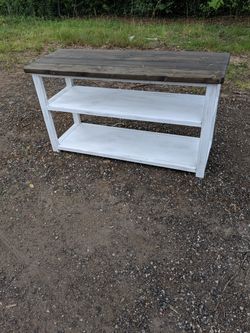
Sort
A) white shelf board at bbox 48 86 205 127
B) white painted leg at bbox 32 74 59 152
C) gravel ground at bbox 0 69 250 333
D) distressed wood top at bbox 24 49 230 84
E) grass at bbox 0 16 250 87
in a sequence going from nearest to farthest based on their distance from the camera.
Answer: gravel ground at bbox 0 69 250 333 < distressed wood top at bbox 24 49 230 84 < white shelf board at bbox 48 86 205 127 < white painted leg at bbox 32 74 59 152 < grass at bbox 0 16 250 87

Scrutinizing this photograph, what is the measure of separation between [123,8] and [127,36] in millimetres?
2173

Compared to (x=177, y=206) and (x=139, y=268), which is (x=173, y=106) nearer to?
(x=177, y=206)

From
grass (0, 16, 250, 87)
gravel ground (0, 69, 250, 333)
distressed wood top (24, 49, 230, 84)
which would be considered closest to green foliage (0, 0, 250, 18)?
grass (0, 16, 250, 87)

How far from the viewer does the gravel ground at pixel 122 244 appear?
1560mm

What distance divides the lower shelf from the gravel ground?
0.29 ft

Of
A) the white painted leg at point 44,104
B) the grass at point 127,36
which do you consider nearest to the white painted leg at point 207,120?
the white painted leg at point 44,104

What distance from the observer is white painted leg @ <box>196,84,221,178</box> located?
1.89 m

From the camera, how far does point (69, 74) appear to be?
2.13m

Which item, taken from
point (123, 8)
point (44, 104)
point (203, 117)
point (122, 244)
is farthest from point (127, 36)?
point (122, 244)

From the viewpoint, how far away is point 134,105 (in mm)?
2279

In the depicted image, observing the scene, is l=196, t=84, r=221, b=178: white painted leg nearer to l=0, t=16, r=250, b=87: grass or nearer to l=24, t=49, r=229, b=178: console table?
l=24, t=49, r=229, b=178: console table

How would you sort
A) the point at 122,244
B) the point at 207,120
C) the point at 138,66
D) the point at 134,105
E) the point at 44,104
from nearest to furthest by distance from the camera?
the point at 122,244, the point at 207,120, the point at 138,66, the point at 134,105, the point at 44,104

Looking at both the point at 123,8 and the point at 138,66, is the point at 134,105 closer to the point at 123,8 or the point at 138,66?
the point at 138,66

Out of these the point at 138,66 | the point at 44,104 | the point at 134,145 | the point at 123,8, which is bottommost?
the point at 123,8
